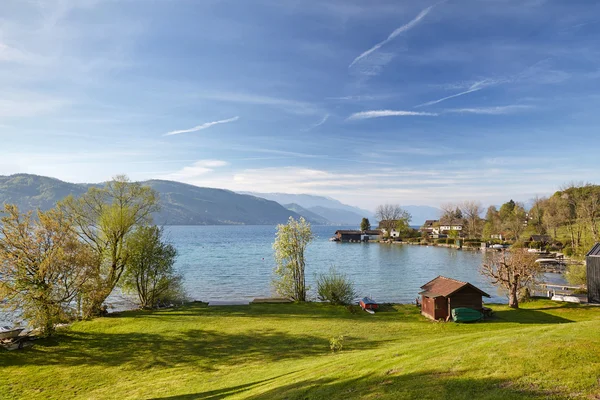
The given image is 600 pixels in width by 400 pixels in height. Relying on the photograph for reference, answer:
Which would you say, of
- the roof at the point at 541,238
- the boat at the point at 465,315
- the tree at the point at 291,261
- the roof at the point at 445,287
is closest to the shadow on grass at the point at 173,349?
the boat at the point at 465,315

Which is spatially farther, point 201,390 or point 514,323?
point 514,323

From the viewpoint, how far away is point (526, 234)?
131 metres

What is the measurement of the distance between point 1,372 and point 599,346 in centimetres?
3264

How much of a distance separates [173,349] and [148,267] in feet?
62.4

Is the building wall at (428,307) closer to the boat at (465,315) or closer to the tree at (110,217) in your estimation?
the boat at (465,315)

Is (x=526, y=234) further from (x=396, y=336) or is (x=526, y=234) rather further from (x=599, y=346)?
(x=599, y=346)

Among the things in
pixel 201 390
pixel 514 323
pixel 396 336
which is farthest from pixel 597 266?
pixel 201 390

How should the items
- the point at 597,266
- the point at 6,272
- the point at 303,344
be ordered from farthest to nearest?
the point at 597,266, the point at 6,272, the point at 303,344

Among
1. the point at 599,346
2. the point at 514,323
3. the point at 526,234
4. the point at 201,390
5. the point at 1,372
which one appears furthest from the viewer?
the point at 526,234

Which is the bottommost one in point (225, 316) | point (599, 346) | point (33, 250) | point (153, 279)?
point (225, 316)

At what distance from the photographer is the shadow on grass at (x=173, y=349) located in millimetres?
23844

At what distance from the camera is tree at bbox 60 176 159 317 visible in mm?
39812

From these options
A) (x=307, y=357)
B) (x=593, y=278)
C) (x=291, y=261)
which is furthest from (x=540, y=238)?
(x=307, y=357)

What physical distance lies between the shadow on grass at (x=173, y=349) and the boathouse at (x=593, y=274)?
107 ft
